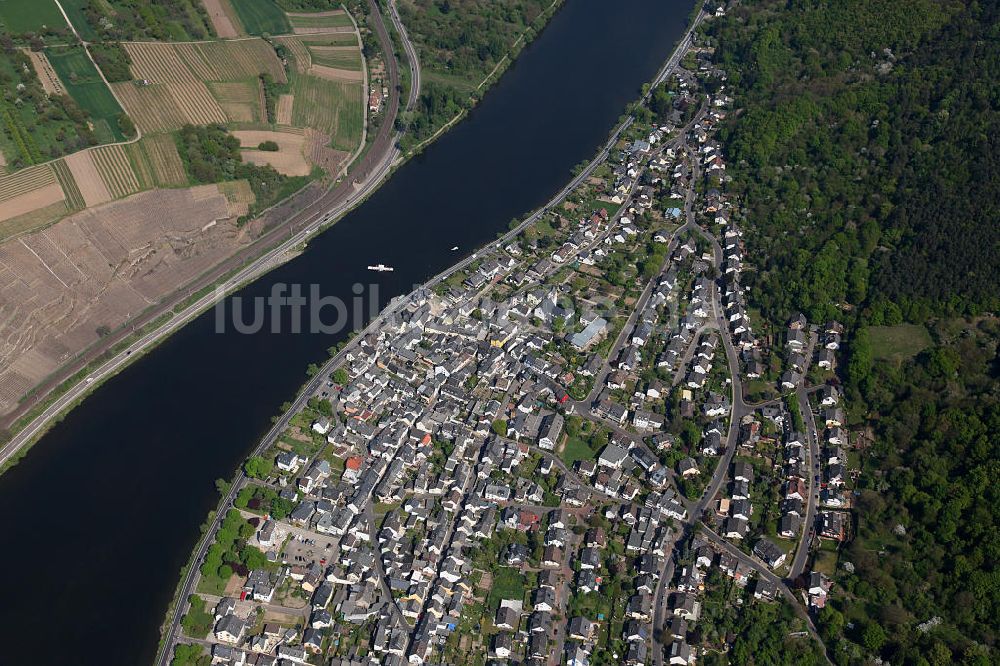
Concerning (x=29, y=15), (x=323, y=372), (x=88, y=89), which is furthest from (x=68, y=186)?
(x=323, y=372)

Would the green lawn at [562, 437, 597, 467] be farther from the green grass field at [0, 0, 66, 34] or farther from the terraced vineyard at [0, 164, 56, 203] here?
the green grass field at [0, 0, 66, 34]

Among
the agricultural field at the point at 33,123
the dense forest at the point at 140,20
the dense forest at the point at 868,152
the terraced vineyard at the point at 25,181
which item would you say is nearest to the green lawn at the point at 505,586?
the dense forest at the point at 868,152

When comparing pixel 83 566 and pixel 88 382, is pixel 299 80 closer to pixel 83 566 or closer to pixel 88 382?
pixel 88 382

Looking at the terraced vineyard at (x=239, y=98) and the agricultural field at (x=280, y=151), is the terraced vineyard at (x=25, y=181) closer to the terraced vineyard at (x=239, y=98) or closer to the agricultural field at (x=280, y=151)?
the agricultural field at (x=280, y=151)

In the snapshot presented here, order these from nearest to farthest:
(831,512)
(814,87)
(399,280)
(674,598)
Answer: (674,598) < (831,512) < (399,280) < (814,87)

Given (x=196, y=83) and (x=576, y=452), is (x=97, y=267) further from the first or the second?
(x=576, y=452)

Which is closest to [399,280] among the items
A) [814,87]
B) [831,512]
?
[831,512]
